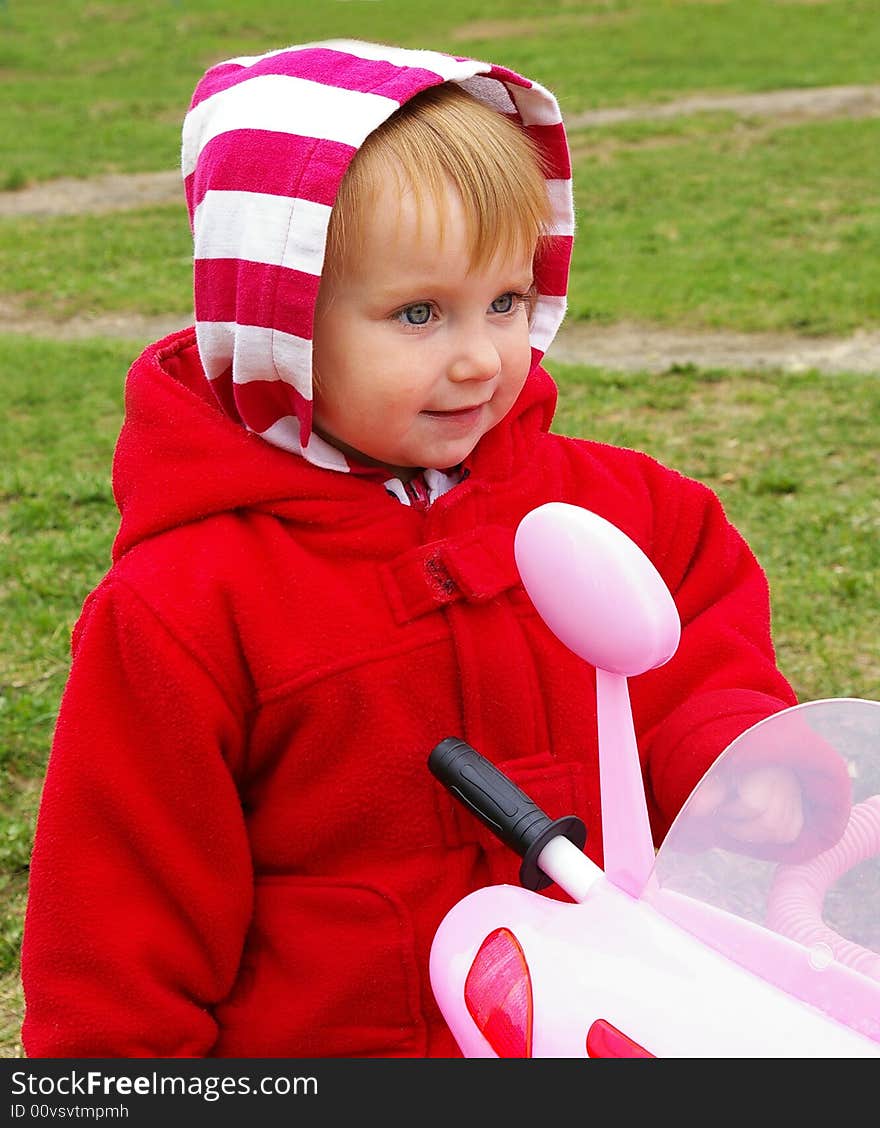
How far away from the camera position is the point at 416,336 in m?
1.55

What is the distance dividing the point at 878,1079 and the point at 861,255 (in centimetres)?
708

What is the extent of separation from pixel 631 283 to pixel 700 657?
5.74 meters

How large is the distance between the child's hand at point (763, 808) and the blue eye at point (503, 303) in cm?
68

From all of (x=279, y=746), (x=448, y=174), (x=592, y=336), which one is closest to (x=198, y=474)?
(x=279, y=746)

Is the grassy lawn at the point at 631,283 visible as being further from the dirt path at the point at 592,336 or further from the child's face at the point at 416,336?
the child's face at the point at 416,336

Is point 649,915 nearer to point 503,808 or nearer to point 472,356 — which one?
point 503,808

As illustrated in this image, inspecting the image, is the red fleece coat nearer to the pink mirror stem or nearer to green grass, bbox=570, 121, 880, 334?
the pink mirror stem

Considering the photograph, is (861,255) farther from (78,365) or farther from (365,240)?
(365,240)

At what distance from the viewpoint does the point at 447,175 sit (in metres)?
1.54

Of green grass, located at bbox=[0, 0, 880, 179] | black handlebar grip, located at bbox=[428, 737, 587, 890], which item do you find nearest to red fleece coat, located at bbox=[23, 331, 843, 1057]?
black handlebar grip, located at bbox=[428, 737, 587, 890]

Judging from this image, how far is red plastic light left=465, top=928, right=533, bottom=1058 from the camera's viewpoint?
1078 millimetres

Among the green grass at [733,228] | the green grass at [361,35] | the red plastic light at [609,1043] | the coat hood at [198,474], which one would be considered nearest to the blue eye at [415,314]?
the coat hood at [198,474]

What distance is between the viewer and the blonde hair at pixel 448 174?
153 centimetres

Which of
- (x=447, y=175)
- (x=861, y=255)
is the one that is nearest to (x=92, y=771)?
(x=447, y=175)
